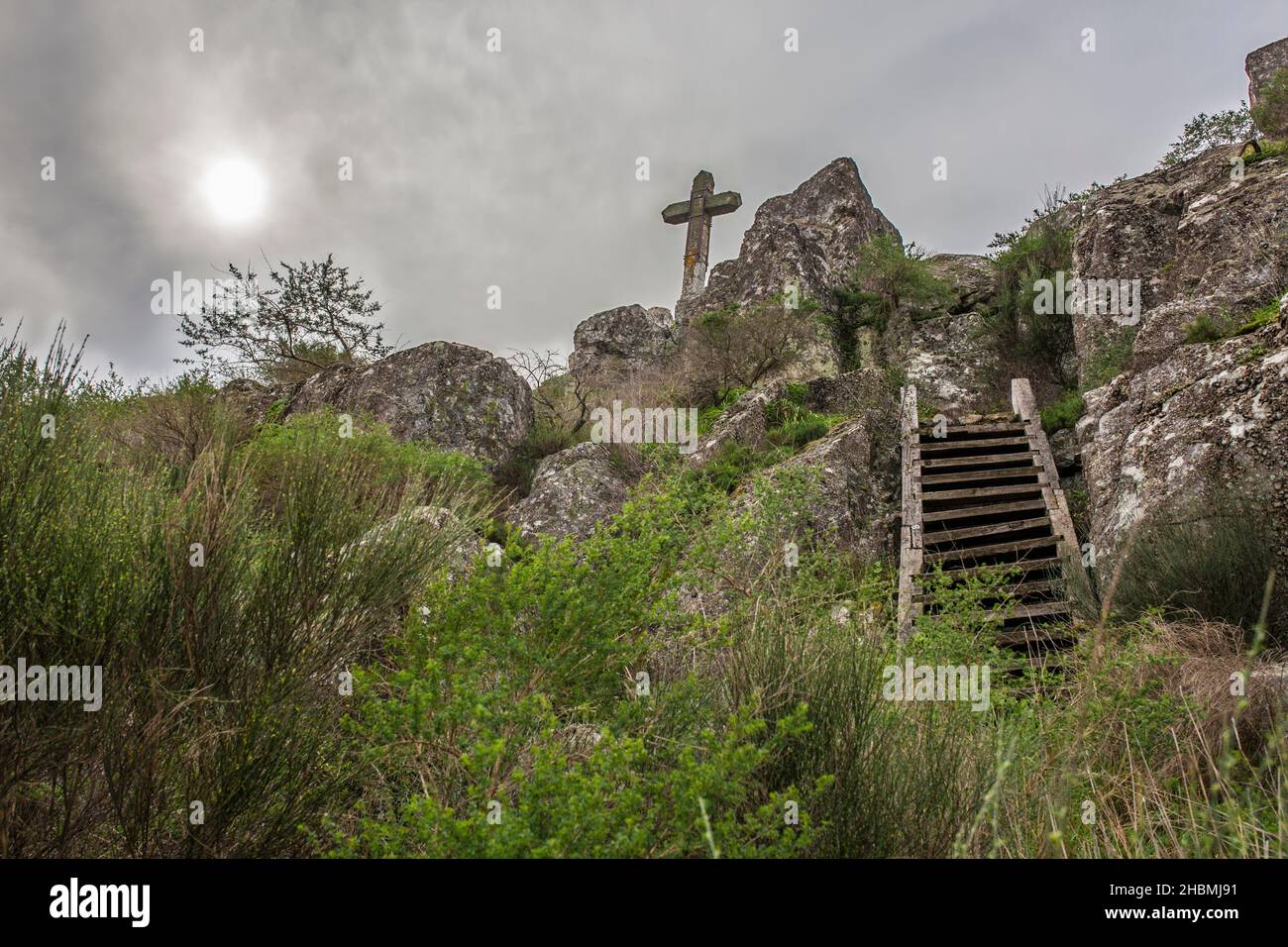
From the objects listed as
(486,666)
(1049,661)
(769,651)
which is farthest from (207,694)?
(1049,661)

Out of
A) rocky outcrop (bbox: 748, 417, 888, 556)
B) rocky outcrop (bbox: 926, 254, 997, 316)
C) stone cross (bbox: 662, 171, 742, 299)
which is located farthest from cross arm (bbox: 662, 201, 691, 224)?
rocky outcrop (bbox: 748, 417, 888, 556)

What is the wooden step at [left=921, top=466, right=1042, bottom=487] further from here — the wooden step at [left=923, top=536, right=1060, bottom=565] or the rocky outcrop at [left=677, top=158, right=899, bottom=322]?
the rocky outcrop at [left=677, top=158, right=899, bottom=322]

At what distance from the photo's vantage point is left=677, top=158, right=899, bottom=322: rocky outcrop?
15320mm

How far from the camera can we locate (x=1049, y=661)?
5.07 metres

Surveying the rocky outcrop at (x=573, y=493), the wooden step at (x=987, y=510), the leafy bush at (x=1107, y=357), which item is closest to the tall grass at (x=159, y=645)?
the rocky outcrop at (x=573, y=493)

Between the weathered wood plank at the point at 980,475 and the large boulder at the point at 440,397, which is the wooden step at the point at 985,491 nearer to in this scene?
the weathered wood plank at the point at 980,475

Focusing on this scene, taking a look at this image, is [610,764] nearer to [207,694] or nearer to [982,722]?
[207,694]


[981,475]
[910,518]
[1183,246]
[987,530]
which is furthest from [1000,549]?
[1183,246]

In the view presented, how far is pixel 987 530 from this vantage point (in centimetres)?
737

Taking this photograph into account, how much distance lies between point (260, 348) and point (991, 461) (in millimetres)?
12128

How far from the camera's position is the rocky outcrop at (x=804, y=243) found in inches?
603

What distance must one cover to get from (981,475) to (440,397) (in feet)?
23.8

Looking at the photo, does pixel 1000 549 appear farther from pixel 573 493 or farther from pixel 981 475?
pixel 573 493
